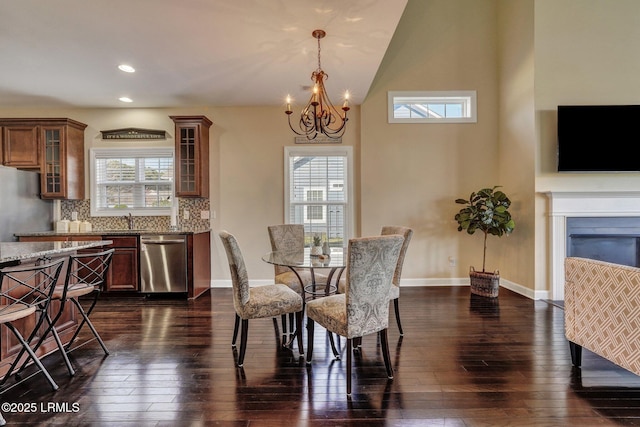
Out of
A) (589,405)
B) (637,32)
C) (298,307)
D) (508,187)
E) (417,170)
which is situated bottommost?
(589,405)

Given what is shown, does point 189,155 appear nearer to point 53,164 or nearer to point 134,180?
point 134,180

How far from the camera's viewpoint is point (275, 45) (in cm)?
299

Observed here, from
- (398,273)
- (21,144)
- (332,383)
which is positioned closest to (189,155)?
(21,144)

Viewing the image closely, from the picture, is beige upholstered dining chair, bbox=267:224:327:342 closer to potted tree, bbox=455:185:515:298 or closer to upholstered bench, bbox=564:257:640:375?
upholstered bench, bbox=564:257:640:375

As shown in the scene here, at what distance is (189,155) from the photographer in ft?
14.7

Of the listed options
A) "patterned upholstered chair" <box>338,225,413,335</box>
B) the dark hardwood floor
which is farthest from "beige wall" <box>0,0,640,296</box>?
"patterned upholstered chair" <box>338,225,413,335</box>

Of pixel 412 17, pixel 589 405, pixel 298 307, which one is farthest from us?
pixel 412 17

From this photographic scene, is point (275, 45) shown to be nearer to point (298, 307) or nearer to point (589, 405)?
point (298, 307)

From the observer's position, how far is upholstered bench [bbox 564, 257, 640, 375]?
1852 mm

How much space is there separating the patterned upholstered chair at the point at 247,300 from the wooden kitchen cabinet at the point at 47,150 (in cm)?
375

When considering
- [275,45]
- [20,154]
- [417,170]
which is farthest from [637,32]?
[20,154]

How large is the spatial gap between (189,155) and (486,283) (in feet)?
15.1

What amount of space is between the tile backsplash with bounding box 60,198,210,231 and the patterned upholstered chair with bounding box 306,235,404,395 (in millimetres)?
3384

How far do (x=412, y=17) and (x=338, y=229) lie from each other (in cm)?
349
